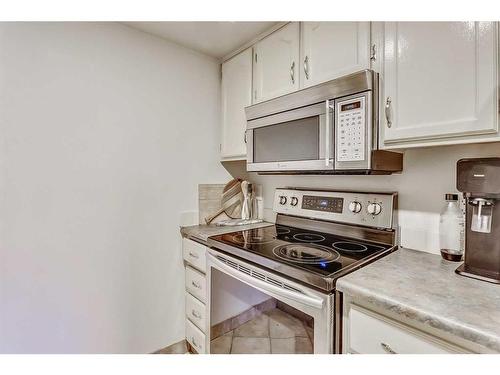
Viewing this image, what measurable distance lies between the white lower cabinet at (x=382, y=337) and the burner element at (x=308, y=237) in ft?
1.62

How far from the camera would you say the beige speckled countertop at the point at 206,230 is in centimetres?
145

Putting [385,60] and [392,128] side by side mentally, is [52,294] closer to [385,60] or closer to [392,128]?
[392,128]

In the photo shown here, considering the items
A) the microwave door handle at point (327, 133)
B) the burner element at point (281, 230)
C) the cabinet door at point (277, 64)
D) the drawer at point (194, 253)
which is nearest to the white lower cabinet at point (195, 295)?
the drawer at point (194, 253)

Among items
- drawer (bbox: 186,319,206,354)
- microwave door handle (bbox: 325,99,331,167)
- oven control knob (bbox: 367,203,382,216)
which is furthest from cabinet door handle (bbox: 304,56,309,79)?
drawer (bbox: 186,319,206,354)

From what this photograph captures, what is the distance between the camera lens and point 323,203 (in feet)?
4.75

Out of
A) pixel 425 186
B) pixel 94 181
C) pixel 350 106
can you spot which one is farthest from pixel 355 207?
pixel 94 181

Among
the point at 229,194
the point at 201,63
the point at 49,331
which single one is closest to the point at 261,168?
the point at 229,194

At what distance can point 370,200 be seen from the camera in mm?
1248

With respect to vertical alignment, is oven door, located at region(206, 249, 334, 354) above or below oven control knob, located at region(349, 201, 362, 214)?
below

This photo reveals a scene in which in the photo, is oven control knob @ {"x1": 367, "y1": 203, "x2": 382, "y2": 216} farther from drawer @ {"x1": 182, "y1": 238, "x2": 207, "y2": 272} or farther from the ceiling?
the ceiling

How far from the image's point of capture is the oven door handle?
33.1 inches

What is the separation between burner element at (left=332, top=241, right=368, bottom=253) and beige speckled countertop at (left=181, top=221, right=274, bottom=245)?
582 millimetres

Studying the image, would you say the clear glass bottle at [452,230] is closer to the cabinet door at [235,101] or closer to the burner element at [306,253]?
the burner element at [306,253]

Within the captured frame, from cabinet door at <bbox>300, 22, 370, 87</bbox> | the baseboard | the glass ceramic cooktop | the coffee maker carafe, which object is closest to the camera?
the coffee maker carafe
